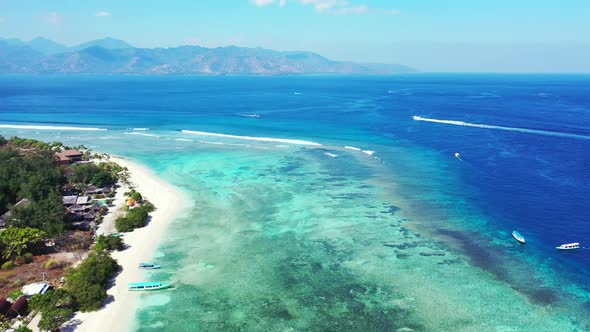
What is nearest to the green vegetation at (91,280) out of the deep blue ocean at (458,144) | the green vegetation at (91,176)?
the green vegetation at (91,176)

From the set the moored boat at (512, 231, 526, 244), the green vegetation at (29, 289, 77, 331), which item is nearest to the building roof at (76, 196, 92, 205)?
the green vegetation at (29, 289, 77, 331)

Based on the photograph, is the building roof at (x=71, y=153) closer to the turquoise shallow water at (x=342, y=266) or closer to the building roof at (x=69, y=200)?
the turquoise shallow water at (x=342, y=266)

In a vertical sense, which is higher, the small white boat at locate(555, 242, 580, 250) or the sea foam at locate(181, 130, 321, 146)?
the sea foam at locate(181, 130, 321, 146)

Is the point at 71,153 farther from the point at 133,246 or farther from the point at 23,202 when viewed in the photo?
the point at 133,246

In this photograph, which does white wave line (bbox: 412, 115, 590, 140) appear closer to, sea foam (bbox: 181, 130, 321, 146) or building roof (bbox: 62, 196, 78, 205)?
sea foam (bbox: 181, 130, 321, 146)

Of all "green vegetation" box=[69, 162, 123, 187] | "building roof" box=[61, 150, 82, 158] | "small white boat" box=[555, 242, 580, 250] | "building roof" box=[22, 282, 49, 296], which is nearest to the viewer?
"building roof" box=[22, 282, 49, 296]
